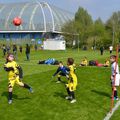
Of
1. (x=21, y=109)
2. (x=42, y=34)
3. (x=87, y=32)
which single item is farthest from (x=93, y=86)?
(x=42, y=34)

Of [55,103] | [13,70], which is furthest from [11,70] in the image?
[55,103]

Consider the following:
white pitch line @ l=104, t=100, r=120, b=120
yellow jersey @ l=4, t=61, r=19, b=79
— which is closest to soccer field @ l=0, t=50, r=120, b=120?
white pitch line @ l=104, t=100, r=120, b=120

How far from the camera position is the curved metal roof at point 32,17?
141125 mm

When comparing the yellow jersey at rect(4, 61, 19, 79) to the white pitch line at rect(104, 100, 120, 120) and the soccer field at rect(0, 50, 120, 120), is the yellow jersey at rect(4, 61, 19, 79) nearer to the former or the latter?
the soccer field at rect(0, 50, 120, 120)

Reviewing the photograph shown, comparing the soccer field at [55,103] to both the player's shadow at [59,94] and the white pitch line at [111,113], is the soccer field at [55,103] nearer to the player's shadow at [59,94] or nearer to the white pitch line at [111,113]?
the player's shadow at [59,94]

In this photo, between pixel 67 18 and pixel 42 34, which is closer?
pixel 42 34

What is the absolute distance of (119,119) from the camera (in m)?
12.1

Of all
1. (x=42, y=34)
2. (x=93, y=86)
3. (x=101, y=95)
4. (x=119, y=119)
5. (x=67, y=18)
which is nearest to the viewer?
(x=119, y=119)

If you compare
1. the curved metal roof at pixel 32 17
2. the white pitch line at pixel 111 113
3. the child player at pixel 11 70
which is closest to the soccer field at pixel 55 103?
the white pitch line at pixel 111 113

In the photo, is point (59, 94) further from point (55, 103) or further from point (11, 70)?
point (11, 70)

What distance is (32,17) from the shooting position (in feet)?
468

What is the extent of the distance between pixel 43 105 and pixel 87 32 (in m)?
112

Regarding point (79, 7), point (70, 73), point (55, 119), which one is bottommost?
point (55, 119)

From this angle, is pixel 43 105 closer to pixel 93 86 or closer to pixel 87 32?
pixel 93 86
